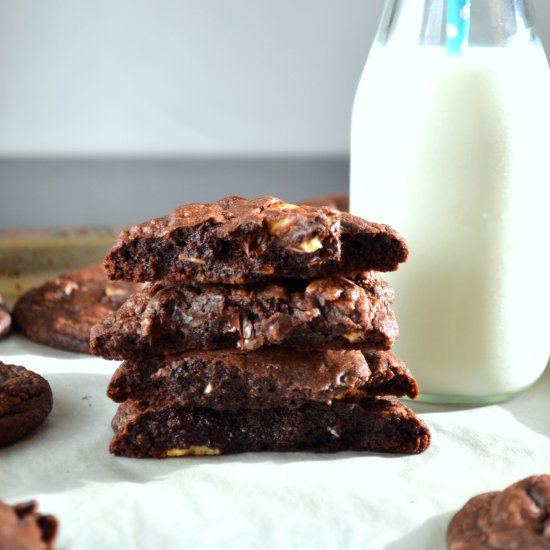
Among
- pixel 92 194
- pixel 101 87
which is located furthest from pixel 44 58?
pixel 92 194

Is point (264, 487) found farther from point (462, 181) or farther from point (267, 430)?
point (462, 181)

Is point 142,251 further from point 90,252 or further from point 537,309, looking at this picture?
point 90,252

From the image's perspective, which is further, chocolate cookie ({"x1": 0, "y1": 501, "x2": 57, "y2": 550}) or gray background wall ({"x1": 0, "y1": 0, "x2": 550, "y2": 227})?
gray background wall ({"x1": 0, "y1": 0, "x2": 550, "y2": 227})

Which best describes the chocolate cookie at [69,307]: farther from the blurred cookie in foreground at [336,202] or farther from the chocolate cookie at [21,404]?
the blurred cookie in foreground at [336,202]

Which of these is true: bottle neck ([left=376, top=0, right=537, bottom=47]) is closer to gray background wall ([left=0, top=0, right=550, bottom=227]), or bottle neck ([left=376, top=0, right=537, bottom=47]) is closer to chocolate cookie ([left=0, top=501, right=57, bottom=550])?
chocolate cookie ([left=0, top=501, right=57, bottom=550])

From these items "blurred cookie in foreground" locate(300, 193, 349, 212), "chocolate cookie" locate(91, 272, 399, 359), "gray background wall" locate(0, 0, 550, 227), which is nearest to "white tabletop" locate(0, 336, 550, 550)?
"chocolate cookie" locate(91, 272, 399, 359)

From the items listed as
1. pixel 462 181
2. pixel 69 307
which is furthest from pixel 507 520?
pixel 69 307

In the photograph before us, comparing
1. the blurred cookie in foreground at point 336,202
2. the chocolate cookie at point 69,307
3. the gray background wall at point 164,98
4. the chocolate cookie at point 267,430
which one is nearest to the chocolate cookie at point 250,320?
the chocolate cookie at point 267,430
